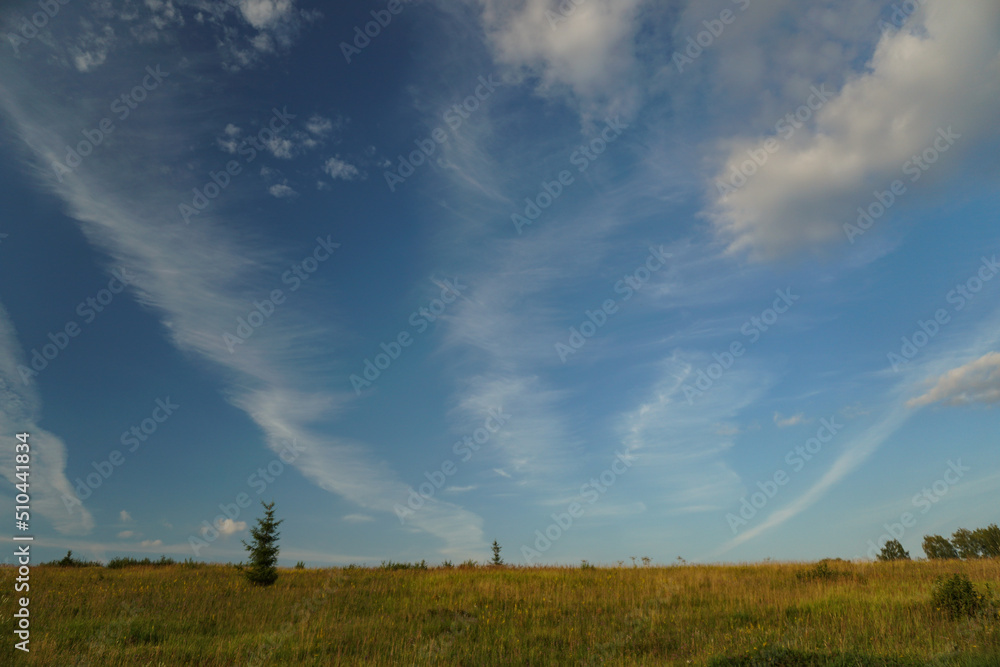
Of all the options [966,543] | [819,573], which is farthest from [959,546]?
[819,573]

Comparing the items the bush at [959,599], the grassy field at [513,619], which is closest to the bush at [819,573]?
the grassy field at [513,619]

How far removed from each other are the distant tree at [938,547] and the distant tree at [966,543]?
38 centimetres

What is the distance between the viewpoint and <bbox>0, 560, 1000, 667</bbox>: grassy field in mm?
11000

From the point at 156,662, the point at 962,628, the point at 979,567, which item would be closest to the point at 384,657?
the point at 156,662

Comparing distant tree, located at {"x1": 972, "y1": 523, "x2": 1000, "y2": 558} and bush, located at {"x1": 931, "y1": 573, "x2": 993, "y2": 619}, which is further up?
distant tree, located at {"x1": 972, "y1": 523, "x2": 1000, "y2": 558}

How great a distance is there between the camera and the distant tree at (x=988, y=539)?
83.3 ft

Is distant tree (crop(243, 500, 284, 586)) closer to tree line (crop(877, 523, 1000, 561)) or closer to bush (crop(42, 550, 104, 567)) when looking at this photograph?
bush (crop(42, 550, 104, 567))

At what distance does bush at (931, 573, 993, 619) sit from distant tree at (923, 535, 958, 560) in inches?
744

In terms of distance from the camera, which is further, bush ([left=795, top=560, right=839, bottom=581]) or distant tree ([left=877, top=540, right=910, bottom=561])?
distant tree ([left=877, top=540, right=910, bottom=561])

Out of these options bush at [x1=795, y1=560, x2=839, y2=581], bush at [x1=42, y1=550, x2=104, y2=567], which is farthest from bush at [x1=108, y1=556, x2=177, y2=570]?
bush at [x1=795, y1=560, x2=839, y2=581]

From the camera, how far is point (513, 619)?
580 inches

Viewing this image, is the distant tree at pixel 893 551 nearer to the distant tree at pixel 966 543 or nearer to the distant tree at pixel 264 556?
the distant tree at pixel 966 543

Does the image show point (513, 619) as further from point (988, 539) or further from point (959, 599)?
point (988, 539)

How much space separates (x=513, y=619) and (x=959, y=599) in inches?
446
